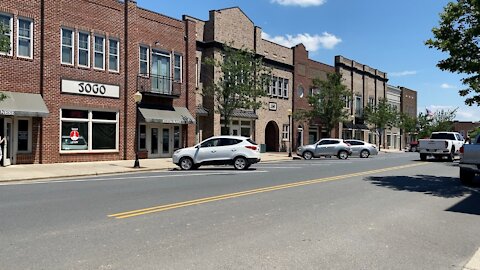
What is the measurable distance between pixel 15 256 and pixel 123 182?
365 inches

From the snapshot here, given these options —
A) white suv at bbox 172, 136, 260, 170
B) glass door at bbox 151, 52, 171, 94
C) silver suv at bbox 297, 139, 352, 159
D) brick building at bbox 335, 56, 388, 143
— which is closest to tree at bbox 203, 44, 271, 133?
glass door at bbox 151, 52, 171, 94

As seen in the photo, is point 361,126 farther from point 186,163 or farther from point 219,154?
point 186,163

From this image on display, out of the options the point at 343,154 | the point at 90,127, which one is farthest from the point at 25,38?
the point at 343,154

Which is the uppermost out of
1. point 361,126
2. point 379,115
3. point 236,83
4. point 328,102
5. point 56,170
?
point 236,83

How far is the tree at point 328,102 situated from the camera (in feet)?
136

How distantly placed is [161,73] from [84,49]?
5.55m

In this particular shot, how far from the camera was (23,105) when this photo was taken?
20.5m

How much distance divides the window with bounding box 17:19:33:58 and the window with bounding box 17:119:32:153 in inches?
126

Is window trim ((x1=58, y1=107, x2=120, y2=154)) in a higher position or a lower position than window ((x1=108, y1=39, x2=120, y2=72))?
lower

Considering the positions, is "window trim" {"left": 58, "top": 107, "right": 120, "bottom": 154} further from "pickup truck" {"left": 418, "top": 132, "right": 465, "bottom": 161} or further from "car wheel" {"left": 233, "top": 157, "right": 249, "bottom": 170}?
"pickup truck" {"left": 418, "top": 132, "right": 465, "bottom": 161}

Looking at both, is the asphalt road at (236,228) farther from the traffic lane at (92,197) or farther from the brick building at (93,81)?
the brick building at (93,81)

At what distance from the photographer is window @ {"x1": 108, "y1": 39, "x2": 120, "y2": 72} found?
82.9ft

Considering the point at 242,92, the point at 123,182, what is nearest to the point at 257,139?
the point at 242,92

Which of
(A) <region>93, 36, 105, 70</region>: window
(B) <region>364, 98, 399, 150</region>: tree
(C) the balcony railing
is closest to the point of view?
(A) <region>93, 36, 105, 70</region>: window
